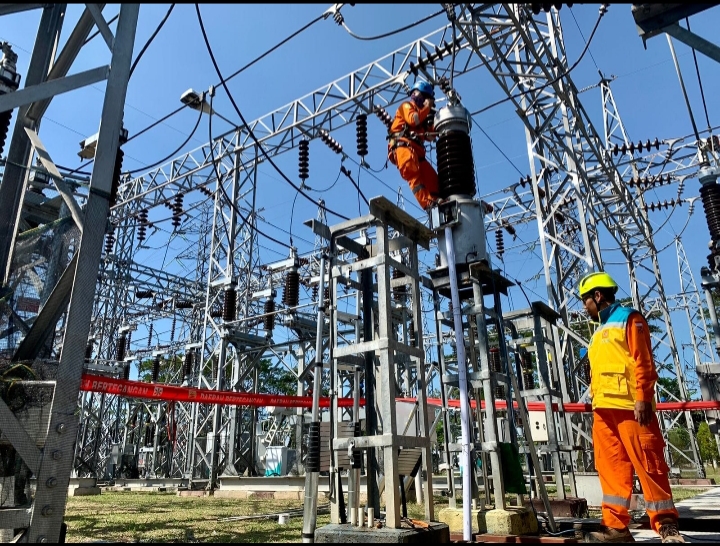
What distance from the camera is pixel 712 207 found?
9859 millimetres

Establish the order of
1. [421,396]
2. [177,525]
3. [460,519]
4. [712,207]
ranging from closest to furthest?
1. [421,396]
2. [460,519]
3. [177,525]
4. [712,207]

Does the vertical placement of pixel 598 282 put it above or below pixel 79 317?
above

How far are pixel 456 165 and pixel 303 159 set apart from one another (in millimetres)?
8709

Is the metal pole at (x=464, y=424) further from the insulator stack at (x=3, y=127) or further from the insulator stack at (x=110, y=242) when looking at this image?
the insulator stack at (x=110, y=242)

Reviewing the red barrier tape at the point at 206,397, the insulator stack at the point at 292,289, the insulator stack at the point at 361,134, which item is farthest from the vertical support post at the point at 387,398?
the insulator stack at the point at 292,289

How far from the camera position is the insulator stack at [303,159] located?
13002 millimetres

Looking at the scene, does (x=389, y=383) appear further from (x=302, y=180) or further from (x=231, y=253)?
(x=231, y=253)

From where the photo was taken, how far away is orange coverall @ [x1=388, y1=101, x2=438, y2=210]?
17.3ft

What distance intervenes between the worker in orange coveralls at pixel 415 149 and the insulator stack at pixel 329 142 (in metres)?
7.98

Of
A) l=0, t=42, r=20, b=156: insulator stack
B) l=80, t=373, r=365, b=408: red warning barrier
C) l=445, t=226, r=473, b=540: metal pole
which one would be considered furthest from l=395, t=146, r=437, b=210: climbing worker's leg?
l=80, t=373, r=365, b=408: red warning barrier

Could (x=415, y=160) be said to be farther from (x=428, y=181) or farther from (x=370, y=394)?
(x=370, y=394)

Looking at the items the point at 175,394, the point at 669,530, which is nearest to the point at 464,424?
the point at 669,530

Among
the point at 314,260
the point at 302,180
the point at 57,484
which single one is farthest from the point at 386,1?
the point at 314,260

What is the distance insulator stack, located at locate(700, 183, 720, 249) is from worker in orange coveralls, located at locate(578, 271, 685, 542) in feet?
23.2
